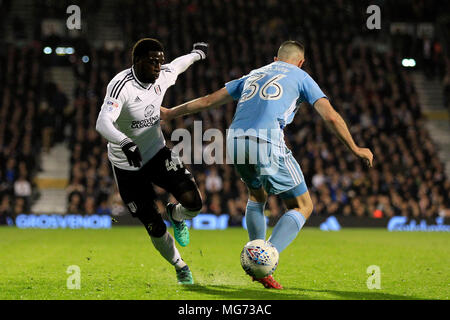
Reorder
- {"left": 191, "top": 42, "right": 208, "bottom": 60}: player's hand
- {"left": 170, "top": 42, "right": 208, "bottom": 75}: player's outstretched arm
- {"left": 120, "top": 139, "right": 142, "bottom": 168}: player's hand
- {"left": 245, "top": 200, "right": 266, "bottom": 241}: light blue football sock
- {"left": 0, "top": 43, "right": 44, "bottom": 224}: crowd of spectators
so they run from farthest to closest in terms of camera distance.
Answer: {"left": 0, "top": 43, "right": 44, "bottom": 224}: crowd of spectators, {"left": 191, "top": 42, "right": 208, "bottom": 60}: player's hand, {"left": 170, "top": 42, "right": 208, "bottom": 75}: player's outstretched arm, {"left": 245, "top": 200, "right": 266, "bottom": 241}: light blue football sock, {"left": 120, "top": 139, "right": 142, "bottom": 168}: player's hand

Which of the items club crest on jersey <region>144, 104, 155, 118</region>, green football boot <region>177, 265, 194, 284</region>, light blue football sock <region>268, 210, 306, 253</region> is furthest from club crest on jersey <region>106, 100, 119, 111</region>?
light blue football sock <region>268, 210, 306, 253</region>

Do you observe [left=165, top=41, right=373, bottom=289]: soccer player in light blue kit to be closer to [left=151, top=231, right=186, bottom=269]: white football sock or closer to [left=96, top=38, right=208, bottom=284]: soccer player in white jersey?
[left=96, top=38, right=208, bottom=284]: soccer player in white jersey

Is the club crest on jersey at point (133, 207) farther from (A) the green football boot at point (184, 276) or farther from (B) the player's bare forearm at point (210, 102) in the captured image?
(B) the player's bare forearm at point (210, 102)

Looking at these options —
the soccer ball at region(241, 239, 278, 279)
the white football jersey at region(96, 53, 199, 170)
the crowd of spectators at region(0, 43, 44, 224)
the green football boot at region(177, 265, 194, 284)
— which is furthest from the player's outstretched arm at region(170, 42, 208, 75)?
the crowd of spectators at region(0, 43, 44, 224)

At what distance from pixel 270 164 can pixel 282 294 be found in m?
1.15

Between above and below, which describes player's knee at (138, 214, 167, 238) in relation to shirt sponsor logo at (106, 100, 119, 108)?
below

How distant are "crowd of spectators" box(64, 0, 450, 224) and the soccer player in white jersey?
32.9ft

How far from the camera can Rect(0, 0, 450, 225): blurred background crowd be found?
17344 mm

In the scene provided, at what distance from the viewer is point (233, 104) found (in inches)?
784

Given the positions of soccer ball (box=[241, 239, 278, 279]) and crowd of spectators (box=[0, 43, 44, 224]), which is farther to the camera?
crowd of spectators (box=[0, 43, 44, 224])

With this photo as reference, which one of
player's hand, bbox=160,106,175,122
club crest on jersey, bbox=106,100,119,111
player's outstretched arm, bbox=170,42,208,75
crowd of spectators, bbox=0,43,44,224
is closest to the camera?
club crest on jersey, bbox=106,100,119,111

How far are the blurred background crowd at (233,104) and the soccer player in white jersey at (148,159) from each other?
32.8 ft

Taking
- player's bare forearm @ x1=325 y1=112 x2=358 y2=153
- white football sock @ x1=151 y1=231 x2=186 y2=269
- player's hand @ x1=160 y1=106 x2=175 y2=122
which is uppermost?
player's hand @ x1=160 y1=106 x2=175 y2=122

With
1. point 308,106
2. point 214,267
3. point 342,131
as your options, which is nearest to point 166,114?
point 342,131
